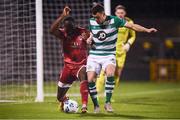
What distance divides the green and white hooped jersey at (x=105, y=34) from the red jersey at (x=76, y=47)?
383mm

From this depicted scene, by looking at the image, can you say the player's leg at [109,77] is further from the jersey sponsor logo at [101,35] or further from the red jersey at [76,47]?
the red jersey at [76,47]

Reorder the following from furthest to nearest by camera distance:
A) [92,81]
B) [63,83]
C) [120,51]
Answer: [120,51], [63,83], [92,81]

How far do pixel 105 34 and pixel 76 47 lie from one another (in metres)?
0.77

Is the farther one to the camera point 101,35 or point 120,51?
point 120,51

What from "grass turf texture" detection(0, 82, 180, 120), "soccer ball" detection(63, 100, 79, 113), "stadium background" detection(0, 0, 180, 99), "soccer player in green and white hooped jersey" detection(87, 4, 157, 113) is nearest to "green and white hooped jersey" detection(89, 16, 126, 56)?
"soccer player in green and white hooped jersey" detection(87, 4, 157, 113)

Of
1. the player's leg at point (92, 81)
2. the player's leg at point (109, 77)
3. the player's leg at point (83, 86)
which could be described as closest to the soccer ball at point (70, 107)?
the player's leg at point (83, 86)

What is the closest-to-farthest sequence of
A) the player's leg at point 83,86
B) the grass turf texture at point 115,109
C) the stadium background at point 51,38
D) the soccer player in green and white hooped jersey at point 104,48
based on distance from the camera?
the grass turf texture at point 115,109, the player's leg at point 83,86, the soccer player in green and white hooped jersey at point 104,48, the stadium background at point 51,38

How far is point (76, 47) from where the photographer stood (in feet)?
43.4

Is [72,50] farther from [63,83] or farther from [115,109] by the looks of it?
Result: [115,109]

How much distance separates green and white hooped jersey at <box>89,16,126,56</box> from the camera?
41.9 feet

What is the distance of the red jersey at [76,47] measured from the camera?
43.2ft

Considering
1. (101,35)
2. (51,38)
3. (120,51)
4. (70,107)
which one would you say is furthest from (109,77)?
(51,38)

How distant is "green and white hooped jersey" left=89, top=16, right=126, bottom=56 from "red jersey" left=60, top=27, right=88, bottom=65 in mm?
383

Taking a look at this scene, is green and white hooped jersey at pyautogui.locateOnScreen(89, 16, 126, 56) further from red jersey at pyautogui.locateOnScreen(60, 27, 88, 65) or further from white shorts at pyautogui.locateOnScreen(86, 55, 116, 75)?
red jersey at pyautogui.locateOnScreen(60, 27, 88, 65)
